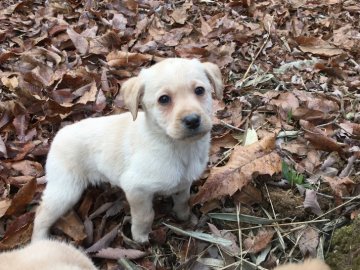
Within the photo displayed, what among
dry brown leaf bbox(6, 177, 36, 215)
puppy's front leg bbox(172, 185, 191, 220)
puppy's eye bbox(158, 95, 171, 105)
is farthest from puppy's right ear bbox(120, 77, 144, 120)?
dry brown leaf bbox(6, 177, 36, 215)

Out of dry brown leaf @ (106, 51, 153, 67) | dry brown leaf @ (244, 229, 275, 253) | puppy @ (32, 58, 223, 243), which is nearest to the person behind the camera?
puppy @ (32, 58, 223, 243)

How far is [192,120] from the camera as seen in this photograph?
2996 millimetres

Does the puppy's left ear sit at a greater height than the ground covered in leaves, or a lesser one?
greater

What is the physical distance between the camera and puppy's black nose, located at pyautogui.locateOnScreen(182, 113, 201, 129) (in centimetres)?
299

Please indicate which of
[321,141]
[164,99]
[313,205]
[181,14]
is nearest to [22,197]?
[164,99]

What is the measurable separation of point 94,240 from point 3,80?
1.89 metres

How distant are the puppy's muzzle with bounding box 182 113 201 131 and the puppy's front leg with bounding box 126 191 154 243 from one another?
0.68m

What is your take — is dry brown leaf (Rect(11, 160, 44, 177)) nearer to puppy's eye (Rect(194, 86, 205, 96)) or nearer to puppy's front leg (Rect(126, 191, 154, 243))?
puppy's front leg (Rect(126, 191, 154, 243))

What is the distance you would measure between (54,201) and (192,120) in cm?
136

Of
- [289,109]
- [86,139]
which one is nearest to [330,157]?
[289,109]

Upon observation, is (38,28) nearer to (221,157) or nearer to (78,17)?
(78,17)

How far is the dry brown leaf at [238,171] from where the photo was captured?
368 cm

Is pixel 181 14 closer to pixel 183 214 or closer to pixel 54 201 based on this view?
pixel 183 214

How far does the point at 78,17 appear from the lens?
5746 mm
